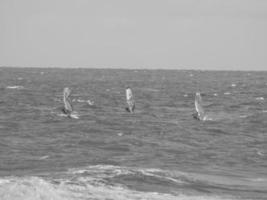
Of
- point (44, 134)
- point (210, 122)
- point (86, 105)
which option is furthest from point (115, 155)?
point (86, 105)

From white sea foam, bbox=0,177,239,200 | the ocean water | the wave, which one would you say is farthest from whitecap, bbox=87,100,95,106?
white sea foam, bbox=0,177,239,200

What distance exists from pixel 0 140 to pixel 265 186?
47.7ft

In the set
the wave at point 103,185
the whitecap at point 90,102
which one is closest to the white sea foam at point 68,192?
the wave at point 103,185

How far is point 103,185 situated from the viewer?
21344 millimetres

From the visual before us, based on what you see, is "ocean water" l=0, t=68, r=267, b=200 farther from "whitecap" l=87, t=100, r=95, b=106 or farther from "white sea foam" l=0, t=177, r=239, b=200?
"whitecap" l=87, t=100, r=95, b=106

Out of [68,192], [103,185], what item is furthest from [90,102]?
[68,192]

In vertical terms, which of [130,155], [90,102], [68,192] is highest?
[90,102]

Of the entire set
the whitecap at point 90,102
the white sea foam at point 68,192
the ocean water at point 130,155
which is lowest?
the white sea foam at point 68,192

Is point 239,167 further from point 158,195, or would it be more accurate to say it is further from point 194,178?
point 158,195

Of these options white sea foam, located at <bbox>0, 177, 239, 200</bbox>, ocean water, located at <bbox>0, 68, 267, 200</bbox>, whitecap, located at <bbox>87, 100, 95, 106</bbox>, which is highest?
whitecap, located at <bbox>87, 100, 95, 106</bbox>

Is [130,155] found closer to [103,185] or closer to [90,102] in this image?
[103,185]

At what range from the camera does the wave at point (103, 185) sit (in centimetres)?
1886

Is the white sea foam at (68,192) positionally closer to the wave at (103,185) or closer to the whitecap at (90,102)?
the wave at (103,185)

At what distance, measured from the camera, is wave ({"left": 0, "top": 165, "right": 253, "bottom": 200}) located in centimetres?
1886
